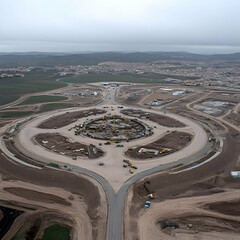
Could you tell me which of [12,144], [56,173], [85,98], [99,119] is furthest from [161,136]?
[85,98]

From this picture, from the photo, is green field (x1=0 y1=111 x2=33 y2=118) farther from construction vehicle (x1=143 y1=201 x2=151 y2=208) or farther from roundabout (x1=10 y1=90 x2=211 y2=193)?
construction vehicle (x1=143 y1=201 x2=151 y2=208)

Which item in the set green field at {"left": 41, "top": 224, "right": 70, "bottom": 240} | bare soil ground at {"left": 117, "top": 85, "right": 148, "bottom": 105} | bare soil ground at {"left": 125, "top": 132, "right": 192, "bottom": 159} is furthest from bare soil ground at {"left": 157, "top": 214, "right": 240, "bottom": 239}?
bare soil ground at {"left": 117, "top": 85, "right": 148, "bottom": 105}

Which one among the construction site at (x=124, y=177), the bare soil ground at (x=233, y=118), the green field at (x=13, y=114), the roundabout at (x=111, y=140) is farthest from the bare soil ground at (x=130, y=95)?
the green field at (x=13, y=114)

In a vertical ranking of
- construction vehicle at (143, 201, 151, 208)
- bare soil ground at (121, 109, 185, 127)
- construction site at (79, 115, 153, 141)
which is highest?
bare soil ground at (121, 109, 185, 127)

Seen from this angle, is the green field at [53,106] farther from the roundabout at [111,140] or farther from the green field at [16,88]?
the green field at [16,88]

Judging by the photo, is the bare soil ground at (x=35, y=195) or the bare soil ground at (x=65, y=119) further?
the bare soil ground at (x=65, y=119)

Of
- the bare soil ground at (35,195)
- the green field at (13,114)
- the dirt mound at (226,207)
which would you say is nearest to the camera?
the dirt mound at (226,207)

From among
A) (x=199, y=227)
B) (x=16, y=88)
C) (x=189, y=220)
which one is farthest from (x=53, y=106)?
(x=199, y=227)
